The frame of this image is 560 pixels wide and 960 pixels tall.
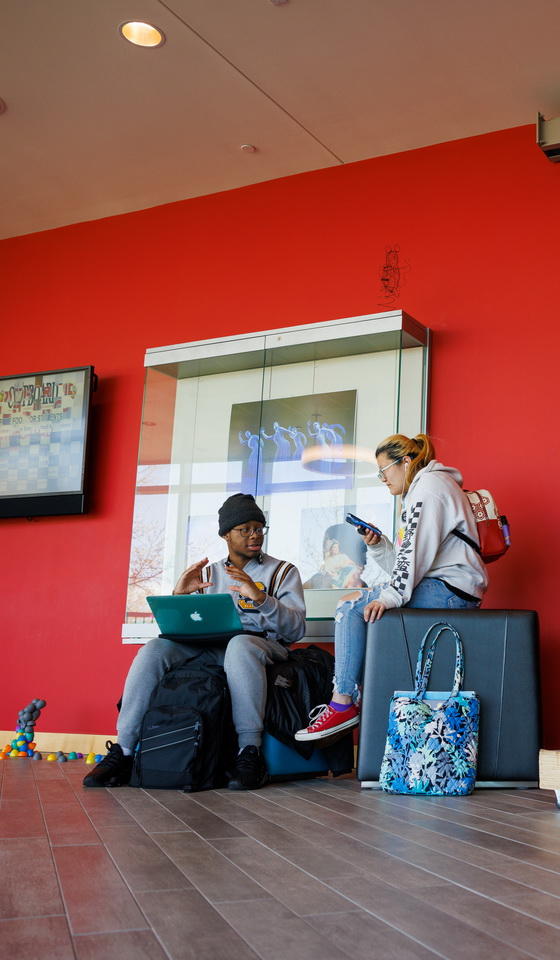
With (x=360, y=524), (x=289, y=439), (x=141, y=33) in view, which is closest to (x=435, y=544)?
(x=360, y=524)

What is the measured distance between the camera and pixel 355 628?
3.03 meters

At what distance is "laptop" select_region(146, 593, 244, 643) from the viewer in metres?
3.17

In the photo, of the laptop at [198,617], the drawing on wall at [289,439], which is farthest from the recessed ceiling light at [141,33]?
the laptop at [198,617]

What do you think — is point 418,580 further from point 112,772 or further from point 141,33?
point 141,33

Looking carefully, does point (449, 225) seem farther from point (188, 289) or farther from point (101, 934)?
point (101, 934)

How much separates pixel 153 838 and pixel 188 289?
340 centimetres

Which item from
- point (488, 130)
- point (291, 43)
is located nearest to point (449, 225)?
point (488, 130)

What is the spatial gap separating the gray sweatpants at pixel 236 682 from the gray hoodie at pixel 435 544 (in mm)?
497

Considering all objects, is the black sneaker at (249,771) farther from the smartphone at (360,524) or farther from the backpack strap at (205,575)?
the smartphone at (360,524)

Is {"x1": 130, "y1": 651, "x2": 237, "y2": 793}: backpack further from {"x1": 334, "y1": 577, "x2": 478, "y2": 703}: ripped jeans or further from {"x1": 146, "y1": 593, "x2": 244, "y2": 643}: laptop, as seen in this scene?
{"x1": 334, "y1": 577, "x2": 478, "y2": 703}: ripped jeans

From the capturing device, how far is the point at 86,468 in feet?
15.9

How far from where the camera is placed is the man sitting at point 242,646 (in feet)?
9.93

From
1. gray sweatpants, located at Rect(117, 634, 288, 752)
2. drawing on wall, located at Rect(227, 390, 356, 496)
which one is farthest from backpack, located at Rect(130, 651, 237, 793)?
drawing on wall, located at Rect(227, 390, 356, 496)

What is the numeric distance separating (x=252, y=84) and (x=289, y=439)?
1.56 m
